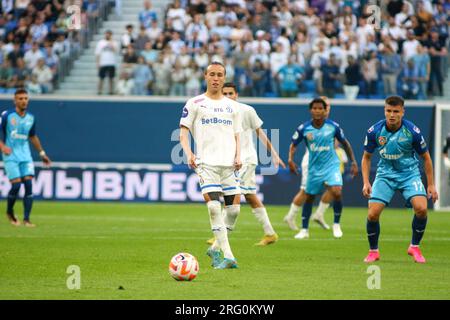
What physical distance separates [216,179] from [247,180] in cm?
387

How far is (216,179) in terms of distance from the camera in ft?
38.3

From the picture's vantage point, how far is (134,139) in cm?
2783

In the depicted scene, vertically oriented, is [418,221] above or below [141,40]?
below

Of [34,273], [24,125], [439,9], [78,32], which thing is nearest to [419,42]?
[439,9]

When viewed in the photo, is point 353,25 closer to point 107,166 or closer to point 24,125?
point 107,166

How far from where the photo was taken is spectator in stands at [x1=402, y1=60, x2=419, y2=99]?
83.2 feet

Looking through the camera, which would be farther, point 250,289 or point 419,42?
point 419,42

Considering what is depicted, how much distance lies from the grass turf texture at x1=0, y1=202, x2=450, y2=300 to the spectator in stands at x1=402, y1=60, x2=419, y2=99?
5215mm

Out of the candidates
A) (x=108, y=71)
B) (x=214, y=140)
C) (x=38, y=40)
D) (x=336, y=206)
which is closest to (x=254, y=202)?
(x=336, y=206)

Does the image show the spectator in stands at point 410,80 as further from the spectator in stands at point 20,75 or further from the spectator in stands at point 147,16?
the spectator in stands at point 20,75

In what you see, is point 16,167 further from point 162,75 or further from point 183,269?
point 183,269

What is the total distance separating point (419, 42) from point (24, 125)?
39.9 ft
